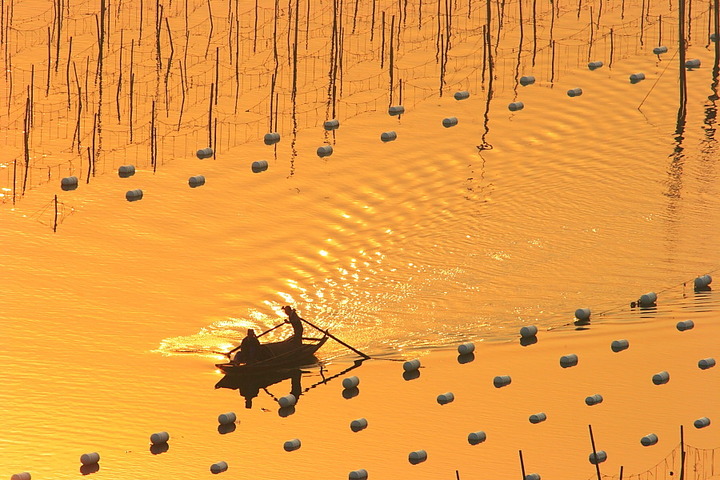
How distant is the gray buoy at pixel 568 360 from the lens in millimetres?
58312

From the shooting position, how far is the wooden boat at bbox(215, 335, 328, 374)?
57812mm

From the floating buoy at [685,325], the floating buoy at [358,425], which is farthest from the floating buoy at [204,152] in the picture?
the floating buoy at [685,325]

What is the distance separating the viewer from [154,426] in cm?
5488

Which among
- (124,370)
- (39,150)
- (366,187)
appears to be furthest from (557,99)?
(124,370)

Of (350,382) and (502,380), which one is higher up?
(350,382)

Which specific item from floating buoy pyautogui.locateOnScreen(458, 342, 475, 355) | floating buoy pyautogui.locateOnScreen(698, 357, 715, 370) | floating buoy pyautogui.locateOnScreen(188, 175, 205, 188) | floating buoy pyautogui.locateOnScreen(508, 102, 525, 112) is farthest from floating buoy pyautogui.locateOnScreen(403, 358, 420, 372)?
floating buoy pyautogui.locateOnScreen(508, 102, 525, 112)

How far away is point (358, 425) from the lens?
5456 centimetres

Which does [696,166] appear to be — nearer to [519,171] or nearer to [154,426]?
[519,171]

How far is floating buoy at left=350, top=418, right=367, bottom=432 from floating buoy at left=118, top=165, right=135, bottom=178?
62.6 feet

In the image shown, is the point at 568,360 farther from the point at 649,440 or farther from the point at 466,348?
the point at 649,440

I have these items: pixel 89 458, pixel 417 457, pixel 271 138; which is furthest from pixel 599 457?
pixel 271 138

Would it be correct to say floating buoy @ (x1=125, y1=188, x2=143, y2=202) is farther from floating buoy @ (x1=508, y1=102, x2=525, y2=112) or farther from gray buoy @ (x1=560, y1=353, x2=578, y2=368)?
gray buoy @ (x1=560, y1=353, x2=578, y2=368)

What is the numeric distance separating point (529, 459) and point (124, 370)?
13.1 meters

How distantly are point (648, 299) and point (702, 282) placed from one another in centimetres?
215
